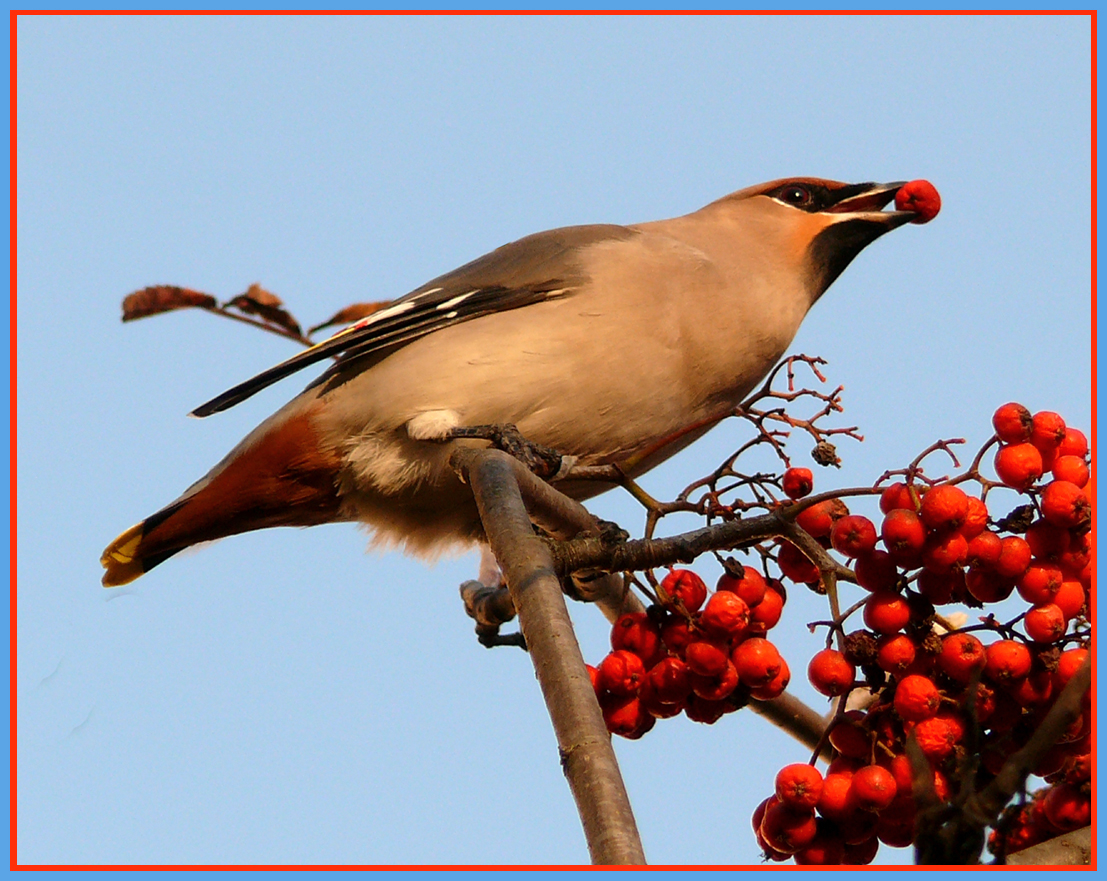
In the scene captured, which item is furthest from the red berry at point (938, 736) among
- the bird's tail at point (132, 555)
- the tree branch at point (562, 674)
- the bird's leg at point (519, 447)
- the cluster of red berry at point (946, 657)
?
the bird's tail at point (132, 555)

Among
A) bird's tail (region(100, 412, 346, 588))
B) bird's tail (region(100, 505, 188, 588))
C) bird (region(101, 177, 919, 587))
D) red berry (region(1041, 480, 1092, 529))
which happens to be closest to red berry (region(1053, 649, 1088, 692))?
red berry (region(1041, 480, 1092, 529))

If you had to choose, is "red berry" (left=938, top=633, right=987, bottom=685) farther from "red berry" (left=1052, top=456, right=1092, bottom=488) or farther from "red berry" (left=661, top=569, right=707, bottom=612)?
"red berry" (left=661, top=569, right=707, bottom=612)

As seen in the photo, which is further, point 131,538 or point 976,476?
point 131,538

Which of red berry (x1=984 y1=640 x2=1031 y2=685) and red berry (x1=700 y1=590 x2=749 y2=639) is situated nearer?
red berry (x1=984 y1=640 x2=1031 y2=685)

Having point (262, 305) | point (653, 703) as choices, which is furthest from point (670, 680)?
point (262, 305)

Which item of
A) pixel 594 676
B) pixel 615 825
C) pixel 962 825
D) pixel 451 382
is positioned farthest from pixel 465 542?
pixel 962 825

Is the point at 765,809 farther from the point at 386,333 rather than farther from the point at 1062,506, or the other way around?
the point at 386,333

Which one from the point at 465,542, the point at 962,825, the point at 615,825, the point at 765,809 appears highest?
the point at 465,542
